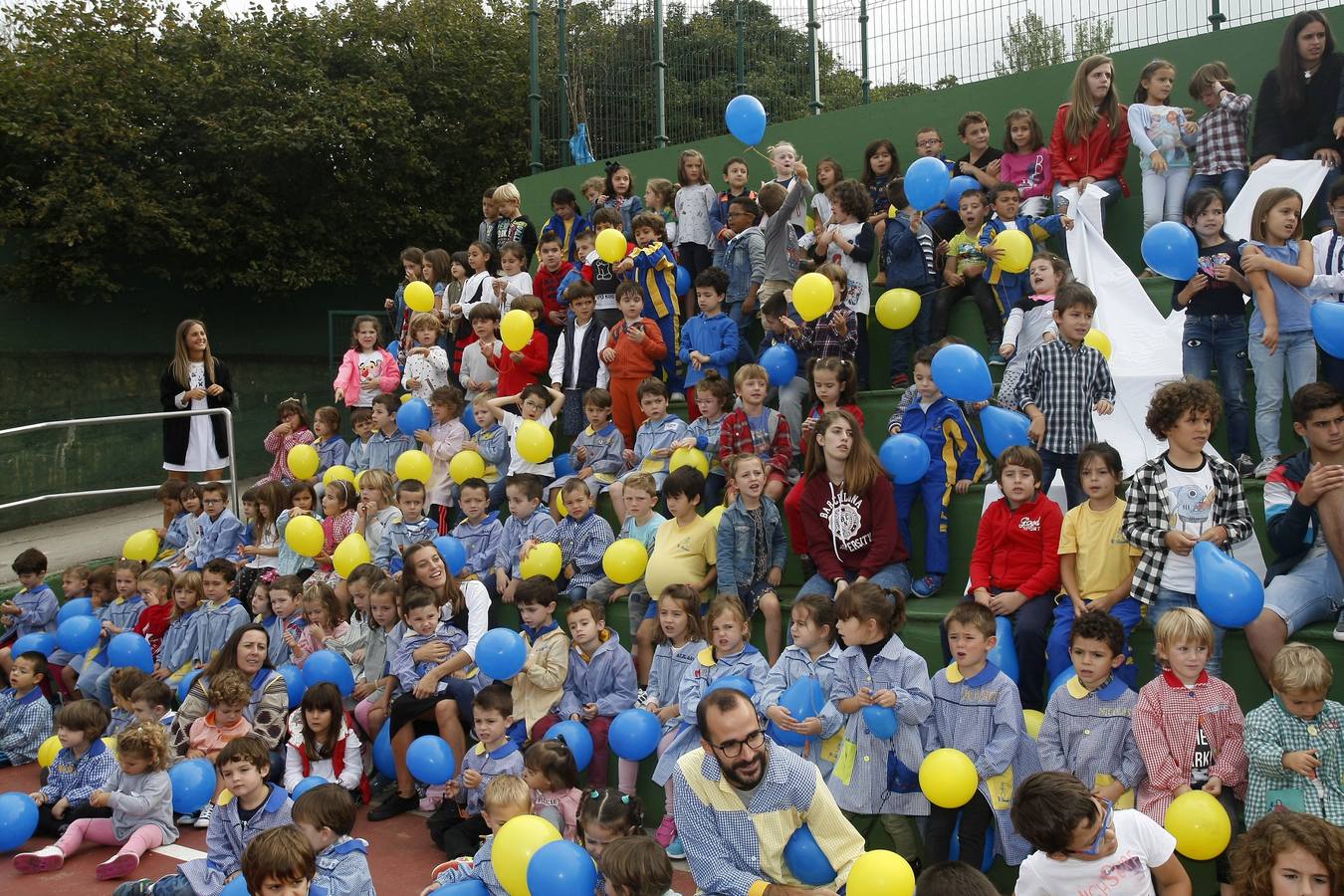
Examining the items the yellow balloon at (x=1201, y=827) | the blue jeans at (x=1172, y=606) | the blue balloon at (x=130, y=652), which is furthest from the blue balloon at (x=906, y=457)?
the blue balloon at (x=130, y=652)

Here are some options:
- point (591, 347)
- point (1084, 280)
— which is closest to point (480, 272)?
point (591, 347)

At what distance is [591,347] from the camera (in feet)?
28.7

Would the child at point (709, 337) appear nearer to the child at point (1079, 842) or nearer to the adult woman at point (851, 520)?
the adult woman at point (851, 520)

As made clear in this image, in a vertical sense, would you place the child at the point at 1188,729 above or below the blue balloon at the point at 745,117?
below

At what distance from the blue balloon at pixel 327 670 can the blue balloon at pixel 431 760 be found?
1.03 meters

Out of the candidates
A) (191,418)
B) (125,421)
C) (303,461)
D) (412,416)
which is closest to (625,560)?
(412,416)

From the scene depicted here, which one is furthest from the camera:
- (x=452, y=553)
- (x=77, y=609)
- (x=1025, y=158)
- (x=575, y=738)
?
(x=77, y=609)

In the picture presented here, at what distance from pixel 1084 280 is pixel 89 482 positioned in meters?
8.03

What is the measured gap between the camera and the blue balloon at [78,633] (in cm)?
809

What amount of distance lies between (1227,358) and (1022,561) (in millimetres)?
1694

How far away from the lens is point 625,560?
6.56 m

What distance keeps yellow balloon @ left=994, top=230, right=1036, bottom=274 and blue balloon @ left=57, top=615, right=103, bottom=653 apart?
6.26m

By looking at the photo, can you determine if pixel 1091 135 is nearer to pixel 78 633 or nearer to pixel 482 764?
pixel 482 764

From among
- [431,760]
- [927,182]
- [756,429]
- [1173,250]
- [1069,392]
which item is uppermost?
[927,182]
